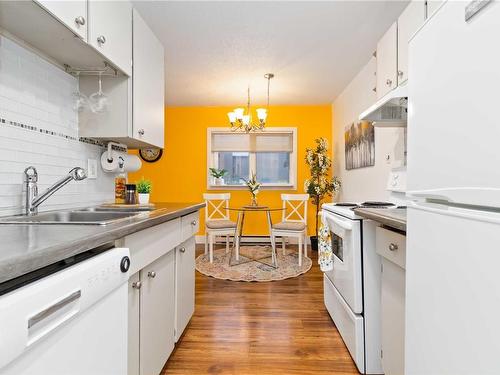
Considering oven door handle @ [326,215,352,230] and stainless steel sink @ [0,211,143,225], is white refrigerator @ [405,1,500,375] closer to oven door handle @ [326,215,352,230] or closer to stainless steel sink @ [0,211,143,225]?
oven door handle @ [326,215,352,230]

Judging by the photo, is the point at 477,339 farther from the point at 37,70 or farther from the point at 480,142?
the point at 37,70

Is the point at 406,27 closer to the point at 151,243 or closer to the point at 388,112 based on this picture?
the point at 388,112

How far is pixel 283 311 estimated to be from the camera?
238 centimetres

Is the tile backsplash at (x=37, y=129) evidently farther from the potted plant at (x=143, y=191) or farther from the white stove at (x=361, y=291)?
the white stove at (x=361, y=291)

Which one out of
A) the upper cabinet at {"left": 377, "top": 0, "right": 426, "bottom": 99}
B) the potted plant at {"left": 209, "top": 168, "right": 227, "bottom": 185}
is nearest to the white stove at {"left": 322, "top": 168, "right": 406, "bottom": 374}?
the upper cabinet at {"left": 377, "top": 0, "right": 426, "bottom": 99}

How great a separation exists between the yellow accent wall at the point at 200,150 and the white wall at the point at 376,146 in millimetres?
419

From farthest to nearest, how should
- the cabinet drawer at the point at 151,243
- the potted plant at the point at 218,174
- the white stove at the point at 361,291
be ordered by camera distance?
the potted plant at the point at 218,174, the white stove at the point at 361,291, the cabinet drawer at the point at 151,243

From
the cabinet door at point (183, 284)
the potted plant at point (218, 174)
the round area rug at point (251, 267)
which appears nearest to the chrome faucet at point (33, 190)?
the cabinet door at point (183, 284)

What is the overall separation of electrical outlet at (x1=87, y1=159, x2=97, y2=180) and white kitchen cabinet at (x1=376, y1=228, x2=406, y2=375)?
1.73m

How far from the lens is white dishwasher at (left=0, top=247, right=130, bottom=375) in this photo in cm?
48

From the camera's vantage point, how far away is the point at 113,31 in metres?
1.55

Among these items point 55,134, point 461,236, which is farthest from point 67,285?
point 55,134

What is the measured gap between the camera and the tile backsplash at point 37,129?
1261mm

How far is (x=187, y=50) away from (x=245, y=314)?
8.38ft
